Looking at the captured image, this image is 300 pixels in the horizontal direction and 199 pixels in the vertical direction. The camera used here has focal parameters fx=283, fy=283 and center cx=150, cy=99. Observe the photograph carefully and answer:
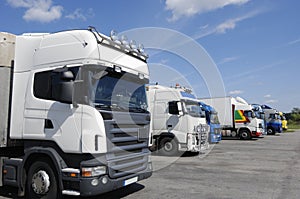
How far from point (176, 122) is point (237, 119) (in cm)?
1318

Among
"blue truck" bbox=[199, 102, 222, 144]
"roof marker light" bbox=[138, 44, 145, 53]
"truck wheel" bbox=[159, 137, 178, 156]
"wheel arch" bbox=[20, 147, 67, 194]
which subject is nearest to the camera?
"wheel arch" bbox=[20, 147, 67, 194]

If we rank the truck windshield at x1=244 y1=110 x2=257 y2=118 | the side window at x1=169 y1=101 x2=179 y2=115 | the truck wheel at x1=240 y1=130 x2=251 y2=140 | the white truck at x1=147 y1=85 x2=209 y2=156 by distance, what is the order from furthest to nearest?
the truck wheel at x1=240 y1=130 x2=251 y2=140, the truck windshield at x1=244 y1=110 x2=257 y2=118, the side window at x1=169 y1=101 x2=179 y2=115, the white truck at x1=147 y1=85 x2=209 y2=156

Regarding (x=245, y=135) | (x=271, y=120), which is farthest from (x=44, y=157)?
(x=271, y=120)

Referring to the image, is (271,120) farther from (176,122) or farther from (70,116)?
(70,116)

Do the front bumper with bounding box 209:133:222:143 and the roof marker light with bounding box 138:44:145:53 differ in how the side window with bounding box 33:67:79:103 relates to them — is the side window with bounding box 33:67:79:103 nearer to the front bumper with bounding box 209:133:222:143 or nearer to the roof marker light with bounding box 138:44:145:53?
the roof marker light with bounding box 138:44:145:53

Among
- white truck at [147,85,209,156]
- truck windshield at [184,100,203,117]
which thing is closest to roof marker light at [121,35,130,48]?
white truck at [147,85,209,156]

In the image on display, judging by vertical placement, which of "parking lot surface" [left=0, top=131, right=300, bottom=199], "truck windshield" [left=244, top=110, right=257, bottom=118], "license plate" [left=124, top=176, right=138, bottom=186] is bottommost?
→ "parking lot surface" [left=0, top=131, right=300, bottom=199]

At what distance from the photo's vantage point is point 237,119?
24.2 m

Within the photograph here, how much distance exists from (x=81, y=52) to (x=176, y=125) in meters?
8.10

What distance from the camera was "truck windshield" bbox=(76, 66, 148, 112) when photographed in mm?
5105

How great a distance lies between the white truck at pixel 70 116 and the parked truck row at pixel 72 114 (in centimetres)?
2

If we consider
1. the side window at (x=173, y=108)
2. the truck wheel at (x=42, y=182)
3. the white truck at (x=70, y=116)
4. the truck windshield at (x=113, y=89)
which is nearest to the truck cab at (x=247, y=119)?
the side window at (x=173, y=108)

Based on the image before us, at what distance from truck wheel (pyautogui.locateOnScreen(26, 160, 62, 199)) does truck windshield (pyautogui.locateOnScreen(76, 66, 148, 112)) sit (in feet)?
5.04

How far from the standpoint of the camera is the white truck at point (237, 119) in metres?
23.9
